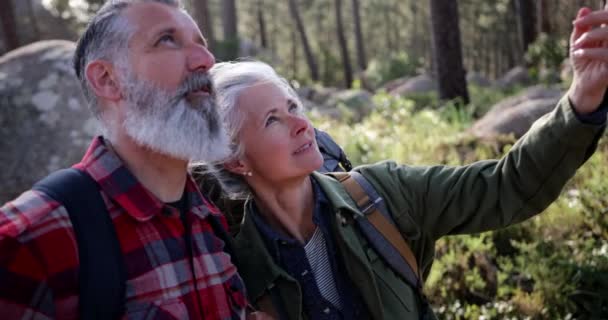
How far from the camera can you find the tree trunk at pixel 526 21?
1828 cm

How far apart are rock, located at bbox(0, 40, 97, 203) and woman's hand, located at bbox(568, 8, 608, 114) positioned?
14.4ft

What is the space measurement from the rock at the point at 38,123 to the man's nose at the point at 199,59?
12.1ft

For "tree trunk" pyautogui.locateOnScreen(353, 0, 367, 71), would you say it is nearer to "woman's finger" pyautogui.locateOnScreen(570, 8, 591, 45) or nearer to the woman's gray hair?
the woman's gray hair

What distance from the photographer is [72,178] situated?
1781mm

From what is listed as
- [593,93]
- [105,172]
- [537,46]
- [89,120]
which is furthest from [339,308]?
[537,46]

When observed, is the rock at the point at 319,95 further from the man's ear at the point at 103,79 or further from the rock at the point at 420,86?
the man's ear at the point at 103,79

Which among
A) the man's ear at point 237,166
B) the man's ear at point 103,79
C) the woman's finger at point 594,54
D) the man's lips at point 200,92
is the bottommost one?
the man's ear at point 237,166

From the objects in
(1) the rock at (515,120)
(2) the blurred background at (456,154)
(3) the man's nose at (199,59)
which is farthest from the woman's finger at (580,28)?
(1) the rock at (515,120)

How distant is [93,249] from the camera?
5.49 ft

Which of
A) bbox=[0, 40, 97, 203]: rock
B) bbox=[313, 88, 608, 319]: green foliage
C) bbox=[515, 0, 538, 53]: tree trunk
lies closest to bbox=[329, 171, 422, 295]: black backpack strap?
bbox=[313, 88, 608, 319]: green foliage

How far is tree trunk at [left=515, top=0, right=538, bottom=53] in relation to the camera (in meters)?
18.3

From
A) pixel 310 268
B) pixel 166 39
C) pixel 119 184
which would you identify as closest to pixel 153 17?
pixel 166 39

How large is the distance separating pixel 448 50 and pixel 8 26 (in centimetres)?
878

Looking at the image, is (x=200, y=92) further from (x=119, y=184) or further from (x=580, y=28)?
(x=580, y=28)
